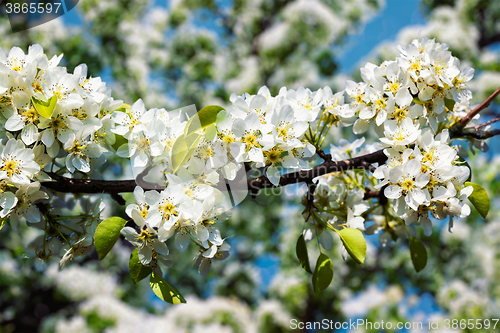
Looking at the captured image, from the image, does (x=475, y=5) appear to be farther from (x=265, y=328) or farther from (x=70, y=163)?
(x=70, y=163)

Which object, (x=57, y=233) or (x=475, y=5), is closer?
(x=57, y=233)

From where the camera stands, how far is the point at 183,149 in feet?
2.52

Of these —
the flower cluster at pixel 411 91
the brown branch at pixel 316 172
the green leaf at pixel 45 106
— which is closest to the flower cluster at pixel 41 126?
the green leaf at pixel 45 106

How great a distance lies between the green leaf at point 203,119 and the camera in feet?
2.56

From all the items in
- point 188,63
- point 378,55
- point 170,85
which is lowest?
point 170,85

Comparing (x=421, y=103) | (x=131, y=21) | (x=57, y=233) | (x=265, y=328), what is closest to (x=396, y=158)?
(x=421, y=103)

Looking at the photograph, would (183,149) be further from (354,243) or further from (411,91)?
(411,91)

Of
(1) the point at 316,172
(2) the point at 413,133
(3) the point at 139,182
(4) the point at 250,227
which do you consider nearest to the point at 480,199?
(2) the point at 413,133

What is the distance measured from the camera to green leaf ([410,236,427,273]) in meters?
1.00

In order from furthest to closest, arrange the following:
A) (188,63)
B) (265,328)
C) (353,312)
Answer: (188,63), (265,328), (353,312)

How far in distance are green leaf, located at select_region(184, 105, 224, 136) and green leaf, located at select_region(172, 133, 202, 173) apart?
0.05 ft

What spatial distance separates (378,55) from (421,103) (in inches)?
181

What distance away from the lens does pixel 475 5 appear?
5.88 meters

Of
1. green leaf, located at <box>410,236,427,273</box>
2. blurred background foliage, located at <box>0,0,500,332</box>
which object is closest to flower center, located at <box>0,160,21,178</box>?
green leaf, located at <box>410,236,427,273</box>
